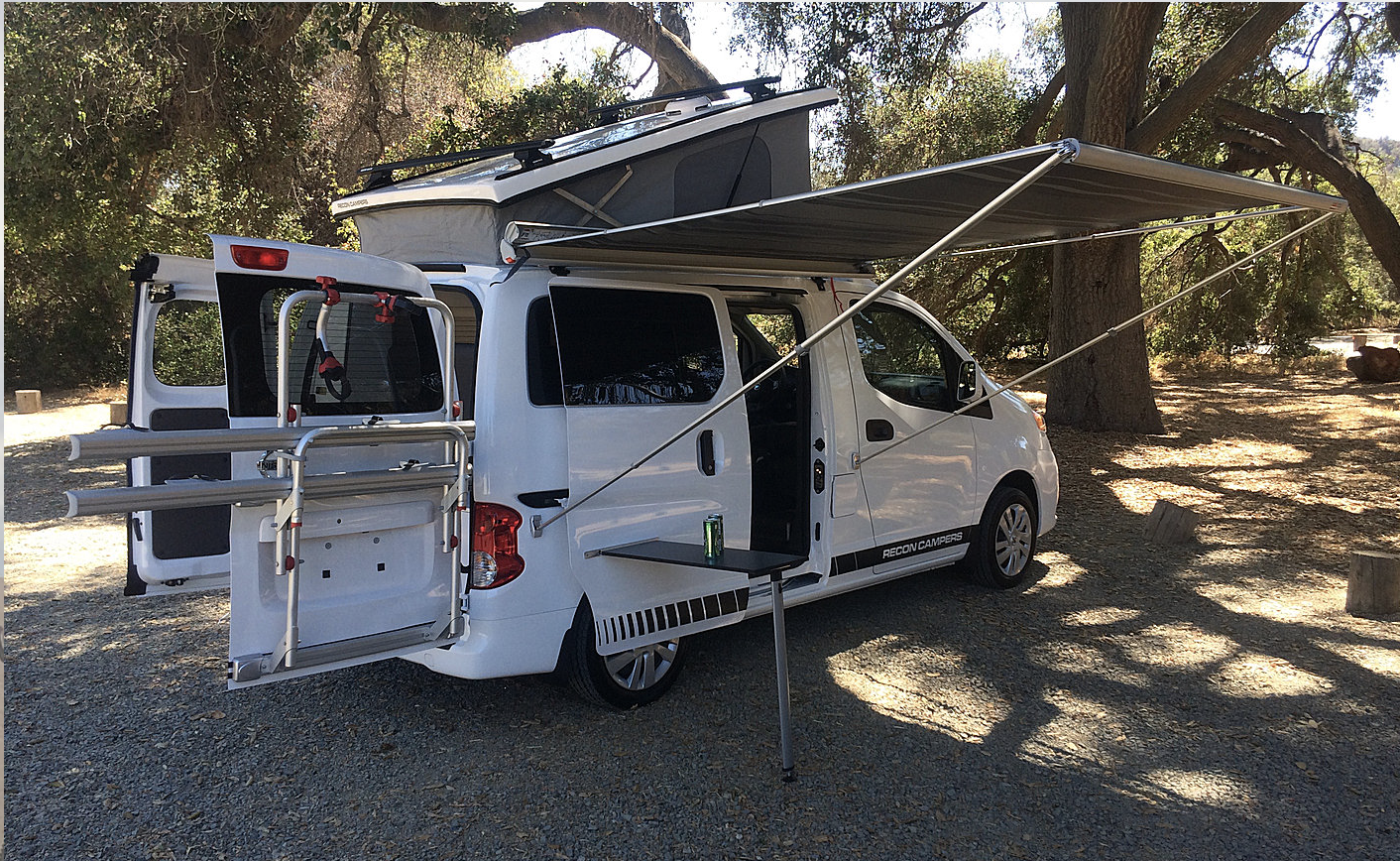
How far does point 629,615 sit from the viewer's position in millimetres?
4164

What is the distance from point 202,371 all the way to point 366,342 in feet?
38.0

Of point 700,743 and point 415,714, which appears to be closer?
point 700,743

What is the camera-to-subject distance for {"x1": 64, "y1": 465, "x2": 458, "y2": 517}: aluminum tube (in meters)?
2.70

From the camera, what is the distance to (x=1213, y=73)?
10297mm

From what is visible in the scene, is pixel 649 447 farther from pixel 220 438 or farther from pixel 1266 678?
pixel 1266 678

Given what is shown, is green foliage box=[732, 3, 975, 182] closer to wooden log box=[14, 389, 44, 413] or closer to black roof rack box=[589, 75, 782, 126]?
black roof rack box=[589, 75, 782, 126]

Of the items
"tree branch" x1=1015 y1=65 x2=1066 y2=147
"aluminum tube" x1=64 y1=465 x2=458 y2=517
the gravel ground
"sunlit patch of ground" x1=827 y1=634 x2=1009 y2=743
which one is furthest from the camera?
"tree branch" x1=1015 y1=65 x2=1066 y2=147

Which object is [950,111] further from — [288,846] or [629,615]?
[288,846]

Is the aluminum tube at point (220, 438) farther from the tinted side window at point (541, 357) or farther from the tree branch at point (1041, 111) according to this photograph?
the tree branch at point (1041, 111)

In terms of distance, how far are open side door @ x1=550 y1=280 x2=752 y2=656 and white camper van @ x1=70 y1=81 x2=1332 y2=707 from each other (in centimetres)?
1

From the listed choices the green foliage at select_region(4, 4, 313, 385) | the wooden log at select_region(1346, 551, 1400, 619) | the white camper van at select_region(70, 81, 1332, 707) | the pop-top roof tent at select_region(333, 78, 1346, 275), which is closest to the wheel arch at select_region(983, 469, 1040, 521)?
the white camper van at select_region(70, 81, 1332, 707)

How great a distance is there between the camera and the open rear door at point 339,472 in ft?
10.5

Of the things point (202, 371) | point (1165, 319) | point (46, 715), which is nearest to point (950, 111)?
point (1165, 319)

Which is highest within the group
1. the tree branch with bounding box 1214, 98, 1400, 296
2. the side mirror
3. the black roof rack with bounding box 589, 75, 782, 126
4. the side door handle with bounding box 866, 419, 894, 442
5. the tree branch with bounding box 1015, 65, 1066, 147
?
the tree branch with bounding box 1015, 65, 1066, 147
